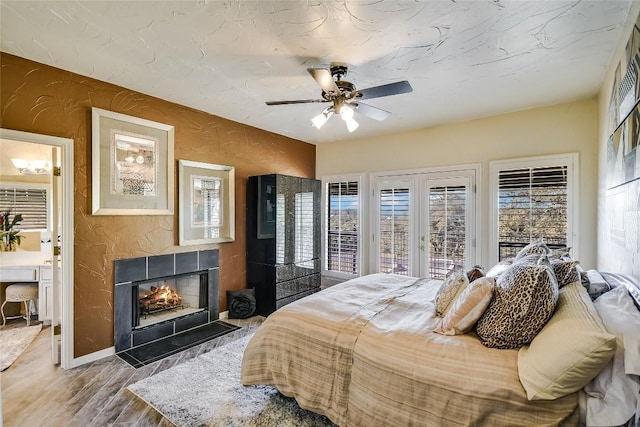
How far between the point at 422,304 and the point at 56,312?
3298 millimetres

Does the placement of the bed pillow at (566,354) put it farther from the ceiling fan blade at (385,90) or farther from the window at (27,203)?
the window at (27,203)

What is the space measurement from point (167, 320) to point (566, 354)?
3.66 metres

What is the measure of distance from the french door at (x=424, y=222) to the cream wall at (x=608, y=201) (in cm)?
Result: 125

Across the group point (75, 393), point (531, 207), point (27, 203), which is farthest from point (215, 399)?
point (27, 203)

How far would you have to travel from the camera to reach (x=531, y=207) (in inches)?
140

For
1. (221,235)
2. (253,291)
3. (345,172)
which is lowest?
(253,291)

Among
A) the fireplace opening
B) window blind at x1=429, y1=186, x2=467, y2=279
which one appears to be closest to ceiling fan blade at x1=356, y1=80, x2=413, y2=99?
window blind at x1=429, y1=186, x2=467, y2=279

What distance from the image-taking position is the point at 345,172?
5195 millimetres

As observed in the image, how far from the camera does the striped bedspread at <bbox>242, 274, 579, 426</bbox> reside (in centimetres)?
144

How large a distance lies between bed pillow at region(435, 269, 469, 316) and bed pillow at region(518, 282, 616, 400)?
62 cm

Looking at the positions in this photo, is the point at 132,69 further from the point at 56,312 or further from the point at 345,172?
the point at 345,172

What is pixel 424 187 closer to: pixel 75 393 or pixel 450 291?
pixel 450 291

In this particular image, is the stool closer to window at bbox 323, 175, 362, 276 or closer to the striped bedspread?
the striped bedspread

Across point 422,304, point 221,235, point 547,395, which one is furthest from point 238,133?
point 547,395
